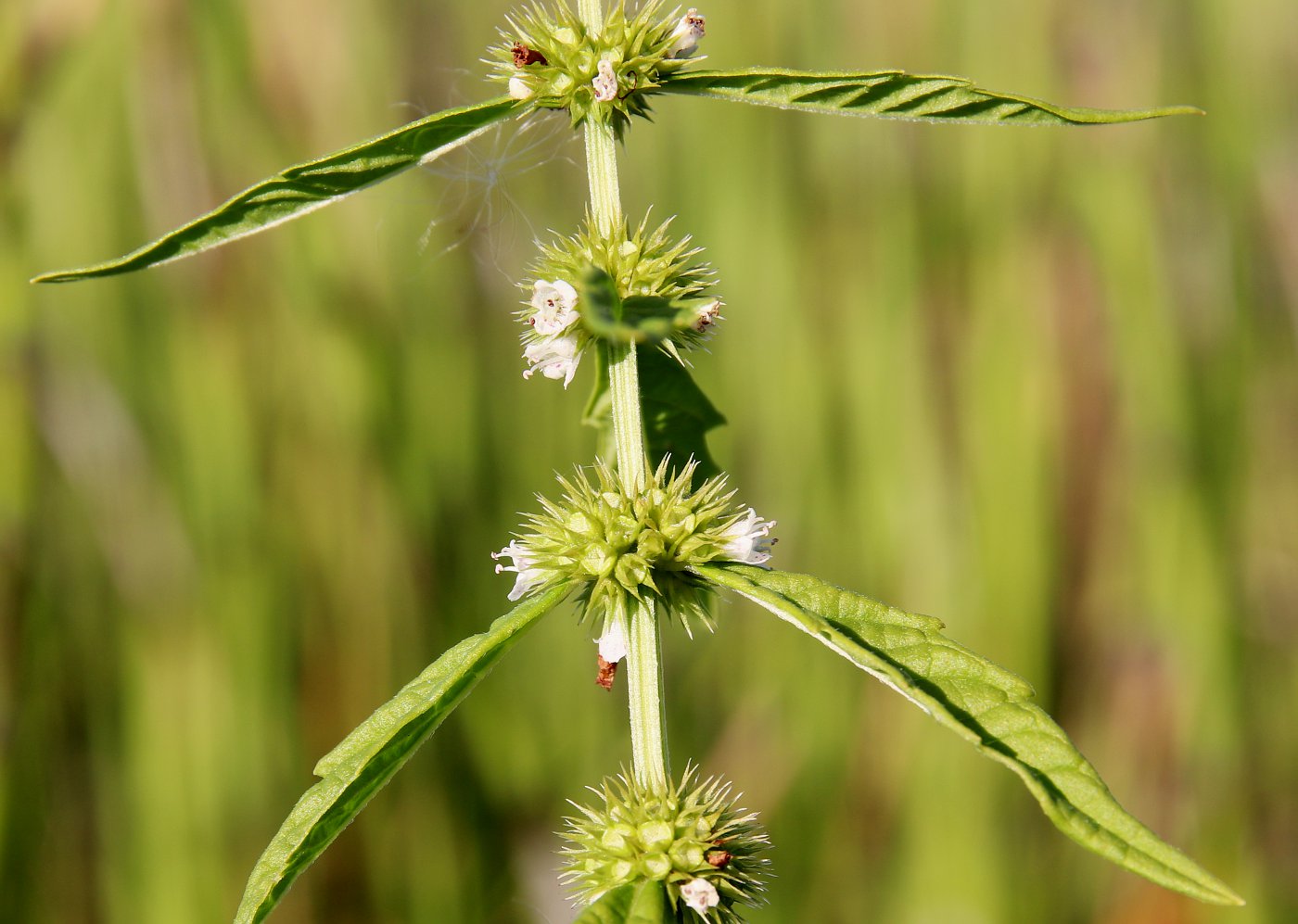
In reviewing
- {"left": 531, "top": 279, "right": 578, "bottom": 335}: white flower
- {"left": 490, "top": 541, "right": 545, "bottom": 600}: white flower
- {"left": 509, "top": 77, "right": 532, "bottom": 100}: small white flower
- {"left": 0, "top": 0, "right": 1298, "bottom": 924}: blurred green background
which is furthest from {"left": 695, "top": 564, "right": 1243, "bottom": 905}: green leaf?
{"left": 0, "top": 0, "right": 1298, "bottom": 924}: blurred green background

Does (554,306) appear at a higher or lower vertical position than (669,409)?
higher

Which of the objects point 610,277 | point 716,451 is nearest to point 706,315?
point 610,277

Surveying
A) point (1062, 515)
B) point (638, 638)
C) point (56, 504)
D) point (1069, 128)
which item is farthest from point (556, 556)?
point (1069, 128)

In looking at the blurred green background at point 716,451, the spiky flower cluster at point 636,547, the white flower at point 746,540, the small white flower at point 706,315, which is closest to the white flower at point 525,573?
the spiky flower cluster at point 636,547

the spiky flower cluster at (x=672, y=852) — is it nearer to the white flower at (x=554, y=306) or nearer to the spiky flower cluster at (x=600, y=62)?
the white flower at (x=554, y=306)

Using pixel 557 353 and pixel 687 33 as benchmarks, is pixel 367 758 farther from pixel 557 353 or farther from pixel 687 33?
pixel 687 33

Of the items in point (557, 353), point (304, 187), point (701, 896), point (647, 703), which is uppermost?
point (304, 187)

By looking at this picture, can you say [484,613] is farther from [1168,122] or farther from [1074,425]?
[1168,122]

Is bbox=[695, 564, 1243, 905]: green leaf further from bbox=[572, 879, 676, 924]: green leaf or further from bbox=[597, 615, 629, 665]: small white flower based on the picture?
bbox=[572, 879, 676, 924]: green leaf
